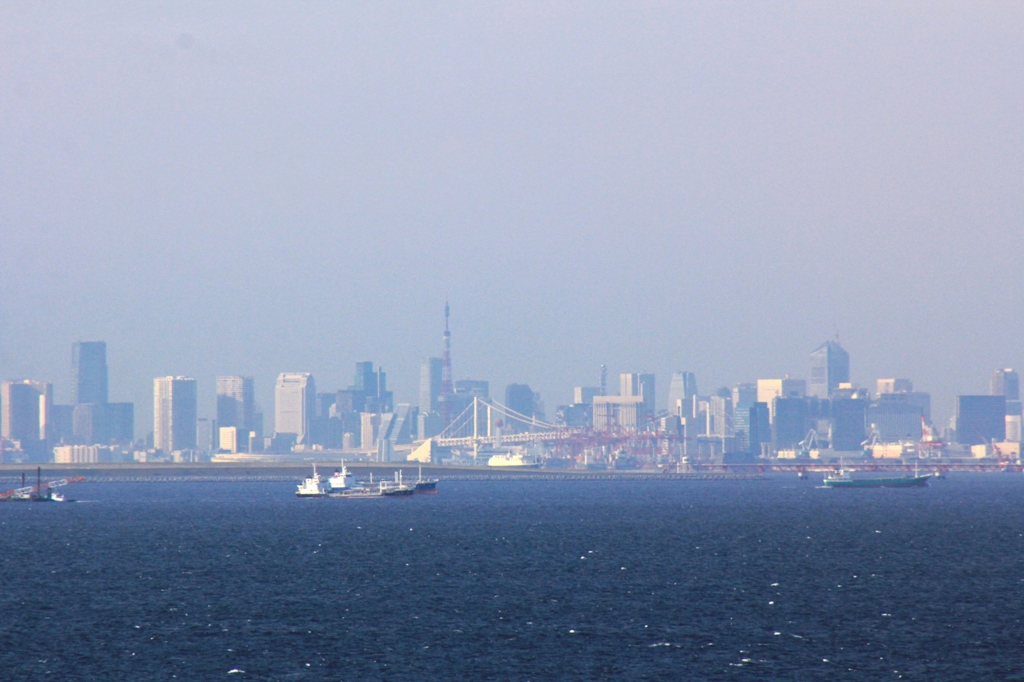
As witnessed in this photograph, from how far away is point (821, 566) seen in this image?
88062 mm

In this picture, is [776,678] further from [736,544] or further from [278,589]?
[736,544]

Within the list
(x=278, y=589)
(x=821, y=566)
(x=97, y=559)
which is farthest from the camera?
(x=97, y=559)

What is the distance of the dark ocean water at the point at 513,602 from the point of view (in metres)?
52.2

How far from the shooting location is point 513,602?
69.4 m

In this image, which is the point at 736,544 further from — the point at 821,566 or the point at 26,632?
the point at 26,632

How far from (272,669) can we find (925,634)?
86.4 feet

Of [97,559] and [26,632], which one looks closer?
[26,632]

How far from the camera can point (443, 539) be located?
11256 centimetres

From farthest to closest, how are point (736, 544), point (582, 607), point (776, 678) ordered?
1. point (736, 544)
2. point (582, 607)
3. point (776, 678)

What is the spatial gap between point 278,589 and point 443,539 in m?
37.7

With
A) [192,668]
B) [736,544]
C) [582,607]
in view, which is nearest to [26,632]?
[192,668]

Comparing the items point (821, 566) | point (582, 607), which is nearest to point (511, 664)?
point (582, 607)

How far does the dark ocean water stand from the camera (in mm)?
52188

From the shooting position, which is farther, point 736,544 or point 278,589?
point 736,544
